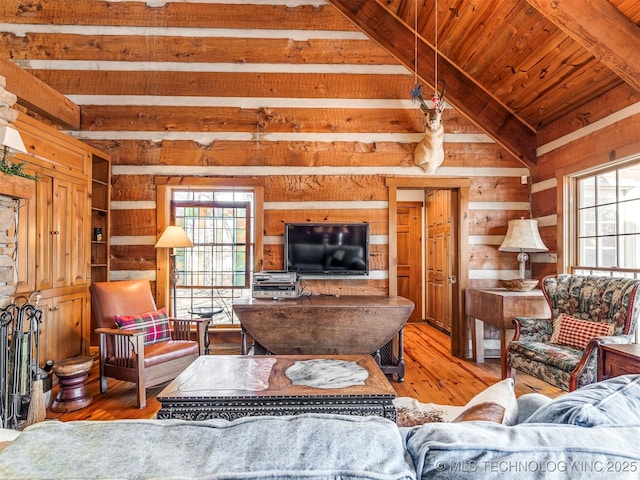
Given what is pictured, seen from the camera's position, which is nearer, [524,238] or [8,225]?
[8,225]

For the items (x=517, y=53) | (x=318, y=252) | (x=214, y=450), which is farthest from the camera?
(x=318, y=252)

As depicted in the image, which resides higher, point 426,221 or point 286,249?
point 426,221

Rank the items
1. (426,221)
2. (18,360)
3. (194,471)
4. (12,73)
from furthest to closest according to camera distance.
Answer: (426,221), (12,73), (18,360), (194,471)

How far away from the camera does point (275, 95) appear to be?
13.6 ft

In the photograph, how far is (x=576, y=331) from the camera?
9.24 ft

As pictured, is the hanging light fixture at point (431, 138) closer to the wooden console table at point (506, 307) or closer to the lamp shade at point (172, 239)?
the wooden console table at point (506, 307)

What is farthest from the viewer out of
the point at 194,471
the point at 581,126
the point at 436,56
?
the point at 436,56

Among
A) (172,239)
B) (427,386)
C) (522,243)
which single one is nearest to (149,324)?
(172,239)

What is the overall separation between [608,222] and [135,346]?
13.2 feet

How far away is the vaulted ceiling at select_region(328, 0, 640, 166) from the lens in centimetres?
260

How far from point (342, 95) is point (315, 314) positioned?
2433mm

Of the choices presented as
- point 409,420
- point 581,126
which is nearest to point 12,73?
point 409,420

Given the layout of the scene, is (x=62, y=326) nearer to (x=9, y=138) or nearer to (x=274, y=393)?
(x=9, y=138)

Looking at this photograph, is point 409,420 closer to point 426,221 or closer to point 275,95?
point 275,95
